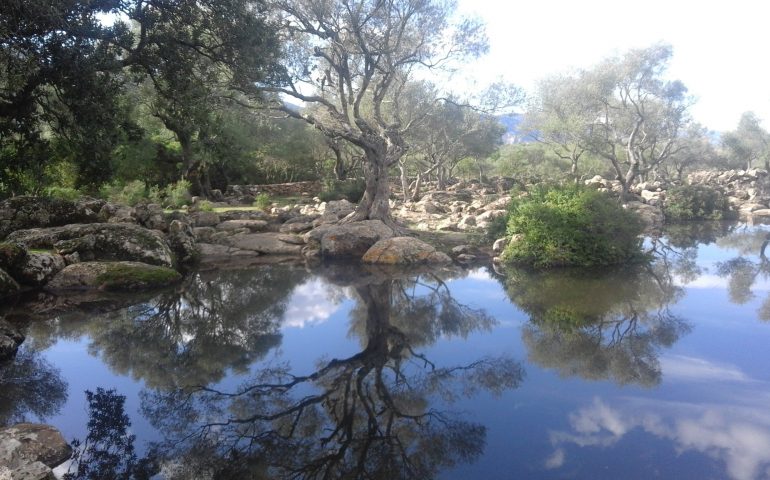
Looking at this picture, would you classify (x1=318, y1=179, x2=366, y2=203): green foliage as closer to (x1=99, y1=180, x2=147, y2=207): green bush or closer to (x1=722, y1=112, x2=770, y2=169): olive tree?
(x1=99, y1=180, x2=147, y2=207): green bush

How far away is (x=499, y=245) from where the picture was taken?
16859 millimetres

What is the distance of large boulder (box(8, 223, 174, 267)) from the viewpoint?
43.1 feet

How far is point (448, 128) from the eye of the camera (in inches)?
1374

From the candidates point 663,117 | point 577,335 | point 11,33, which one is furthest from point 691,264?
point 663,117

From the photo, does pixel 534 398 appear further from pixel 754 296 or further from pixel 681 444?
pixel 754 296

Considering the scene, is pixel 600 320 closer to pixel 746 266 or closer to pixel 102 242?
pixel 746 266

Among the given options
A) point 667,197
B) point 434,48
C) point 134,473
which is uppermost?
point 434,48

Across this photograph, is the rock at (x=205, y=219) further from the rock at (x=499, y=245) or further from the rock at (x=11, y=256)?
the rock at (x=499, y=245)

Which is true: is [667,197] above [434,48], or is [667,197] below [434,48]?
below

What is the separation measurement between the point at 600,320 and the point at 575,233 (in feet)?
19.7

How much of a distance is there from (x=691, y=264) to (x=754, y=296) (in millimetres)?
4411

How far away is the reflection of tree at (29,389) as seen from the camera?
6.00m

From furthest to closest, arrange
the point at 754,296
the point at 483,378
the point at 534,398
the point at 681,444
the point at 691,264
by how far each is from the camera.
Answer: the point at 691,264 → the point at 754,296 → the point at 483,378 → the point at 534,398 → the point at 681,444

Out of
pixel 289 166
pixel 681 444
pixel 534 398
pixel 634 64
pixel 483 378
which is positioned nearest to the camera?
pixel 681 444
